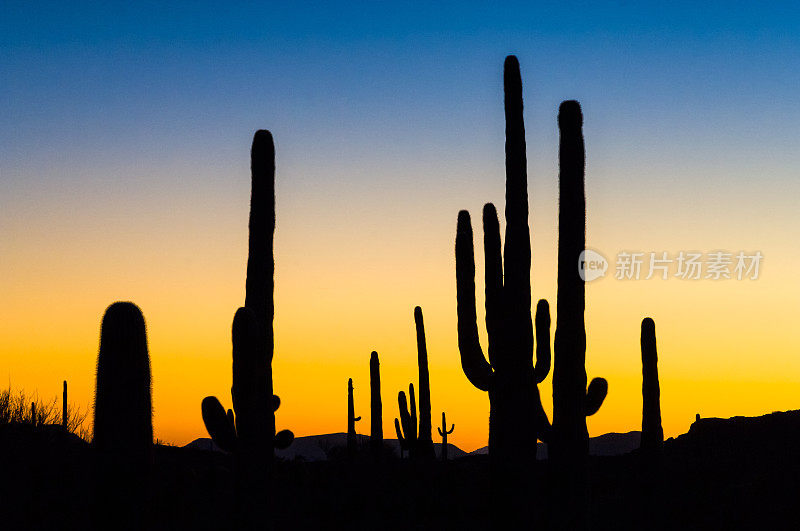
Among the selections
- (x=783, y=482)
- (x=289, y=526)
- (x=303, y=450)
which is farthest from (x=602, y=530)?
(x=303, y=450)

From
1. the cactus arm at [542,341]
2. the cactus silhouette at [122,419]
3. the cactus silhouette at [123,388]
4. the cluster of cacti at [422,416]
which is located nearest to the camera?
the cactus silhouette at [122,419]

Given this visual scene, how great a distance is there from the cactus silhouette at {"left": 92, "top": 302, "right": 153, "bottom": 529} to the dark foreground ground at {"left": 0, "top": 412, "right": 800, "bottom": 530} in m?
6.68

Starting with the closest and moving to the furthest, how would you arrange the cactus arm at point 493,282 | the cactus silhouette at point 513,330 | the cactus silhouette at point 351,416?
the cactus silhouette at point 513,330, the cactus arm at point 493,282, the cactus silhouette at point 351,416

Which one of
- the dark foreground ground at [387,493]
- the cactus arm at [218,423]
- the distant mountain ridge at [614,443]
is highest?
the distant mountain ridge at [614,443]

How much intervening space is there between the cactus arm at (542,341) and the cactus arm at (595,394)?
72 cm

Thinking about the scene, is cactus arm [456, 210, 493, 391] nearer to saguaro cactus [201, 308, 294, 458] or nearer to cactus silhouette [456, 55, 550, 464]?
cactus silhouette [456, 55, 550, 464]

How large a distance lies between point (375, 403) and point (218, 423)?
678 inches

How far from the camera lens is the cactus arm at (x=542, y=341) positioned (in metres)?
13.7

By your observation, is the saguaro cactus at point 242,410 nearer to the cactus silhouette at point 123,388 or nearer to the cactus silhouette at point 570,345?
the cactus silhouette at point 570,345

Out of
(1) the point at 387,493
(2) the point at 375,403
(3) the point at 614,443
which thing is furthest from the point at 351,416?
(3) the point at 614,443

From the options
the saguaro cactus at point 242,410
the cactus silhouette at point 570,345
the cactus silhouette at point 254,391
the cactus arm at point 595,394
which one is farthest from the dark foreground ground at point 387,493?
the saguaro cactus at point 242,410

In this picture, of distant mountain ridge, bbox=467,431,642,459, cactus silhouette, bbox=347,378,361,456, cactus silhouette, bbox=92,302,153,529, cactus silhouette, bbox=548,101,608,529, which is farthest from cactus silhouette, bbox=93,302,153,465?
distant mountain ridge, bbox=467,431,642,459

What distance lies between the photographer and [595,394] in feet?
42.0

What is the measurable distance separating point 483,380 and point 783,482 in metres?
9.73
